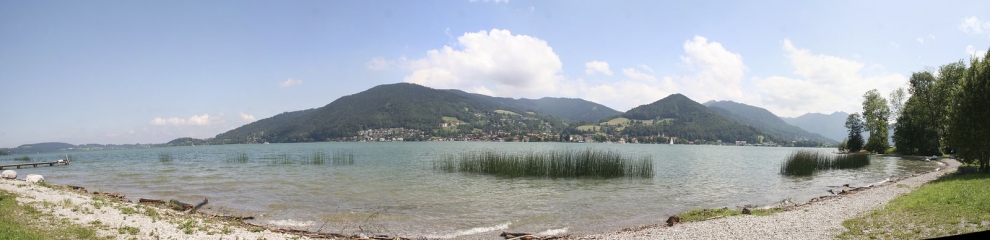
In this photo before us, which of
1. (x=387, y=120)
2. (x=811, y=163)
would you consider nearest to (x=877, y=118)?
(x=811, y=163)

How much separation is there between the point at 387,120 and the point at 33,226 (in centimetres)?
15681

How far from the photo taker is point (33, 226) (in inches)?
335

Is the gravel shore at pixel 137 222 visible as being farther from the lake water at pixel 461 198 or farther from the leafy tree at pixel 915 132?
the leafy tree at pixel 915 132

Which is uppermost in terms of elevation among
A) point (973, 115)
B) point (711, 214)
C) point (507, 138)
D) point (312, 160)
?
point (973, 115)

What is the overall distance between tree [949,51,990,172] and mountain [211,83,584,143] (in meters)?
131

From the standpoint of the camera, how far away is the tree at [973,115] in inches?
607

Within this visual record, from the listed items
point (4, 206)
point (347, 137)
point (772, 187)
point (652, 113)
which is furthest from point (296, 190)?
point (652, 113)

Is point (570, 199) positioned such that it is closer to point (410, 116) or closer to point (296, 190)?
point (296, 190)

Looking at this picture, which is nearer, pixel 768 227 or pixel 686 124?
pixel 768 227

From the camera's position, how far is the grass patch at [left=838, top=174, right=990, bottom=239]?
7.68 meters

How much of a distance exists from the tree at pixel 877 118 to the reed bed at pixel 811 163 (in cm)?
2188

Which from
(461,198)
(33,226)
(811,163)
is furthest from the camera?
(811,163)

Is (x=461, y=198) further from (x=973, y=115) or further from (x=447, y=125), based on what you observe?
(x=447, y=125)

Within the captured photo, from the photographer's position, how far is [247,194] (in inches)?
711
